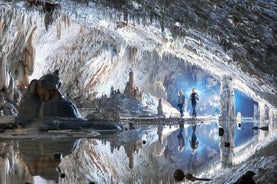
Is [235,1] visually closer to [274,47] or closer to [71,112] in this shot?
[274,47]

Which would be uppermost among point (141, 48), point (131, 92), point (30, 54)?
point (141, 48)

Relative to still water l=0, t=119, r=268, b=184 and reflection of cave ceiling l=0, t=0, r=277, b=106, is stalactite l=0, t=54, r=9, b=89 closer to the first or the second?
reflection of cave ceiling l=0, t=0, r=277, b=106

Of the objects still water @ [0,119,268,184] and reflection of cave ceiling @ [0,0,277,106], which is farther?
reflection of cave ceiling @ [0,0,277,106]

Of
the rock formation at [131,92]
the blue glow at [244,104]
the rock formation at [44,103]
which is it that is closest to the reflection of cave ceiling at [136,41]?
the rock formation at [131,92]

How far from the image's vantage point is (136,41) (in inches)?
831

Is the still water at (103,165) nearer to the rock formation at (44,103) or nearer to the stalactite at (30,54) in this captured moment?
the rock formation at (44,103)

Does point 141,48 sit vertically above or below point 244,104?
above

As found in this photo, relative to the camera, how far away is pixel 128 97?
958 inches

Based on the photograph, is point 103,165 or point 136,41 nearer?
point 103,165

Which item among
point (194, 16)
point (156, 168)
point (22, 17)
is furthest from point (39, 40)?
point (156, 168)

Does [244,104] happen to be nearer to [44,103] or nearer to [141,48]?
[141,48]

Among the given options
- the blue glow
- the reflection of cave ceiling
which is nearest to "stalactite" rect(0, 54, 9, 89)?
the reflection of cave ceiling

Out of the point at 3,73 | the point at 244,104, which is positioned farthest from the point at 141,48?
the point at 244,104

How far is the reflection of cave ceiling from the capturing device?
7.41 meters
